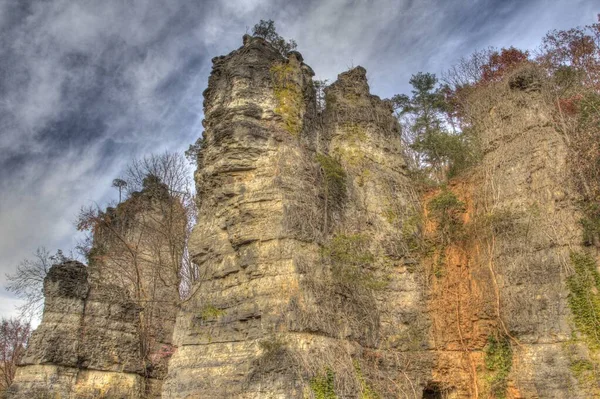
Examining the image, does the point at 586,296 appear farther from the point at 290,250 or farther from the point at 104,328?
the point at 104,328

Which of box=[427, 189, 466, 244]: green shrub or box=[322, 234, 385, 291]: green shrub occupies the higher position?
box=[427, 189, 466, 244]: green shrub

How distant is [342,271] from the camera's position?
12141 mm

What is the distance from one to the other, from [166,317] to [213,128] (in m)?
10.1

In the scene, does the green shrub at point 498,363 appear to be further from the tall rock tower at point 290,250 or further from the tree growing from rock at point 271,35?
the tree growing from rock at point 271,35

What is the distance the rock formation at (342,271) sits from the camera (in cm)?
1066

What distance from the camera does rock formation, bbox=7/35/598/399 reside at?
1066 centimetres

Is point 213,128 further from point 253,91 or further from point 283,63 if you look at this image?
point 283,63

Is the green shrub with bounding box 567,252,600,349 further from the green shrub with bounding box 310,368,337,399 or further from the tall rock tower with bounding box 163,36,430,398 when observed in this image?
the green shrub with bounding box 310,368,337,399

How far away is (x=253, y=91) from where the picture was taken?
44.8 ft

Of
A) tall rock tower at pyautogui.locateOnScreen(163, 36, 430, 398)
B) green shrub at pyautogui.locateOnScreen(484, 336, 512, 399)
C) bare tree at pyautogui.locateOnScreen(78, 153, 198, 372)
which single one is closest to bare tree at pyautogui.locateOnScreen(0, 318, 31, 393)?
bare tree at pyautogui.locateOnScreen(78, 153, 198, 372)

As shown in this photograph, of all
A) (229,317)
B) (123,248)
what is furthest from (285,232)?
(123,248)

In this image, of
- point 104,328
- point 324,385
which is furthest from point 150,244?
point 324,385

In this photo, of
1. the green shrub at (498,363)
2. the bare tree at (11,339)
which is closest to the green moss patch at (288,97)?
the green shrub at (498,363)

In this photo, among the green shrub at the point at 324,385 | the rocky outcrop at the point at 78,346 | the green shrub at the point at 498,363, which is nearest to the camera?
the green shrub at the point at 324,385
